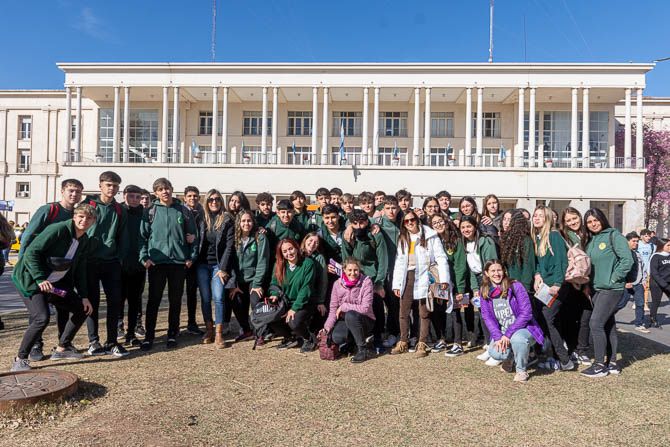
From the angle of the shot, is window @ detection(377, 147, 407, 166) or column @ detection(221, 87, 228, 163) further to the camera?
column @ detection(221, 87, 228, 163)

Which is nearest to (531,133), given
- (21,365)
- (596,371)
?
(596,371)

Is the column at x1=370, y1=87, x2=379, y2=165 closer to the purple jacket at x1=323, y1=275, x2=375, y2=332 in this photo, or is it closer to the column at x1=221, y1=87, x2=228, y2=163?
the column at x1=221, y1=87, x2=228, y2=163

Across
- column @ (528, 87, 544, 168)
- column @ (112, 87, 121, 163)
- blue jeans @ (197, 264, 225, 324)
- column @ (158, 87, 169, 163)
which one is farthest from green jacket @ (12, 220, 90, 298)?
column @ (112, 87, 121, 163)

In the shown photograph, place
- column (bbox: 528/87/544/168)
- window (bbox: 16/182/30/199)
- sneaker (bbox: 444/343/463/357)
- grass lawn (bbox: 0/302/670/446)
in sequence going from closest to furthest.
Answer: grass lawn (bbox: 0/302/670/446), sneaker (bbox: 444/343/463/357), column (bbox: 528/87/544/168), window (bbox: 16/182/30/199)

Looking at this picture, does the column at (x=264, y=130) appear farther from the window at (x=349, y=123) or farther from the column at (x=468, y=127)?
the column at (x=468, y=127)

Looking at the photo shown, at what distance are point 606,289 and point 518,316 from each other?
110 centimetres

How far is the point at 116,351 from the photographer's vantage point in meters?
6.11

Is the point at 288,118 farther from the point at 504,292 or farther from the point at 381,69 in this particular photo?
the point at 504,292

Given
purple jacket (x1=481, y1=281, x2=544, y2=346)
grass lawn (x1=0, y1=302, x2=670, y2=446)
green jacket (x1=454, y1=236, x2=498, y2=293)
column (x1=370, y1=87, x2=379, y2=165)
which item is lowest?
grass lawn (x1=0, y1=302, x2=670, y2=446)

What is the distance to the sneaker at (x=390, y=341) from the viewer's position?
6.80 metres

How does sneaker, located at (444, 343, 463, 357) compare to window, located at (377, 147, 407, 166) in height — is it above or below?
below

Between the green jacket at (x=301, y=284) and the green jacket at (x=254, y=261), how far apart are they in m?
0.39

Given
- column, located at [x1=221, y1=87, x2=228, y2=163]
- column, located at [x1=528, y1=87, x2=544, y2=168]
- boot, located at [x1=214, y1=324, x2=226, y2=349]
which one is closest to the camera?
boot, located at [x1=214, y1=324, x2=226, y2=349]

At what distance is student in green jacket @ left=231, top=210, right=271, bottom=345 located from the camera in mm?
6617
